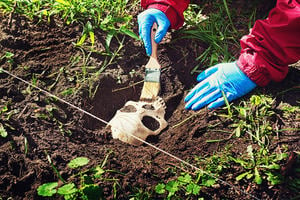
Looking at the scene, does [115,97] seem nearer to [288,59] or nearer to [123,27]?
[123,27]

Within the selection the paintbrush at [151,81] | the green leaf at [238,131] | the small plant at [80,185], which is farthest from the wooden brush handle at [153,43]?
the small plant at [80,185]

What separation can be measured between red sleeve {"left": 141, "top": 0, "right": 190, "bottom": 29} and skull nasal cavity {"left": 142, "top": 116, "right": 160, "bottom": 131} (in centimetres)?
73

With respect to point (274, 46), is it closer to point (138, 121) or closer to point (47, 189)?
point (138, 121)

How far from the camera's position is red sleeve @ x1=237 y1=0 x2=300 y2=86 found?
7.32 feet

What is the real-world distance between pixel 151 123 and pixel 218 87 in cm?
50

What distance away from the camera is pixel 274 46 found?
2299 millimetres

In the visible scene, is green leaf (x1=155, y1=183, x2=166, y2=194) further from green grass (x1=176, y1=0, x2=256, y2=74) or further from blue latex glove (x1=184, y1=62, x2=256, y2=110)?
green grass (x1=176, y1=0, x2=256, y2=74)

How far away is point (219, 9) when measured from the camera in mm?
2953

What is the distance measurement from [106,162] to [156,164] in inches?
10.5

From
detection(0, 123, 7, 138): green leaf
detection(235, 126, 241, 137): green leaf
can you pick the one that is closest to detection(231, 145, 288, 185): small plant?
detection(235, 126, 241, 137): green leaf

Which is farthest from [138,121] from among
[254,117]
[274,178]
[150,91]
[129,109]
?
[274,178]

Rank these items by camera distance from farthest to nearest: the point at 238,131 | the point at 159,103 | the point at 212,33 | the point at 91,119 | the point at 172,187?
the point at 212,33 < the point at 159,103 < the point at 91,119 < the point at 238,131 < the point at 172,187

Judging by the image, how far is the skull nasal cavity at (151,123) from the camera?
2.32 m

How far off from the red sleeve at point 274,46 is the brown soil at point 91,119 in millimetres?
137
